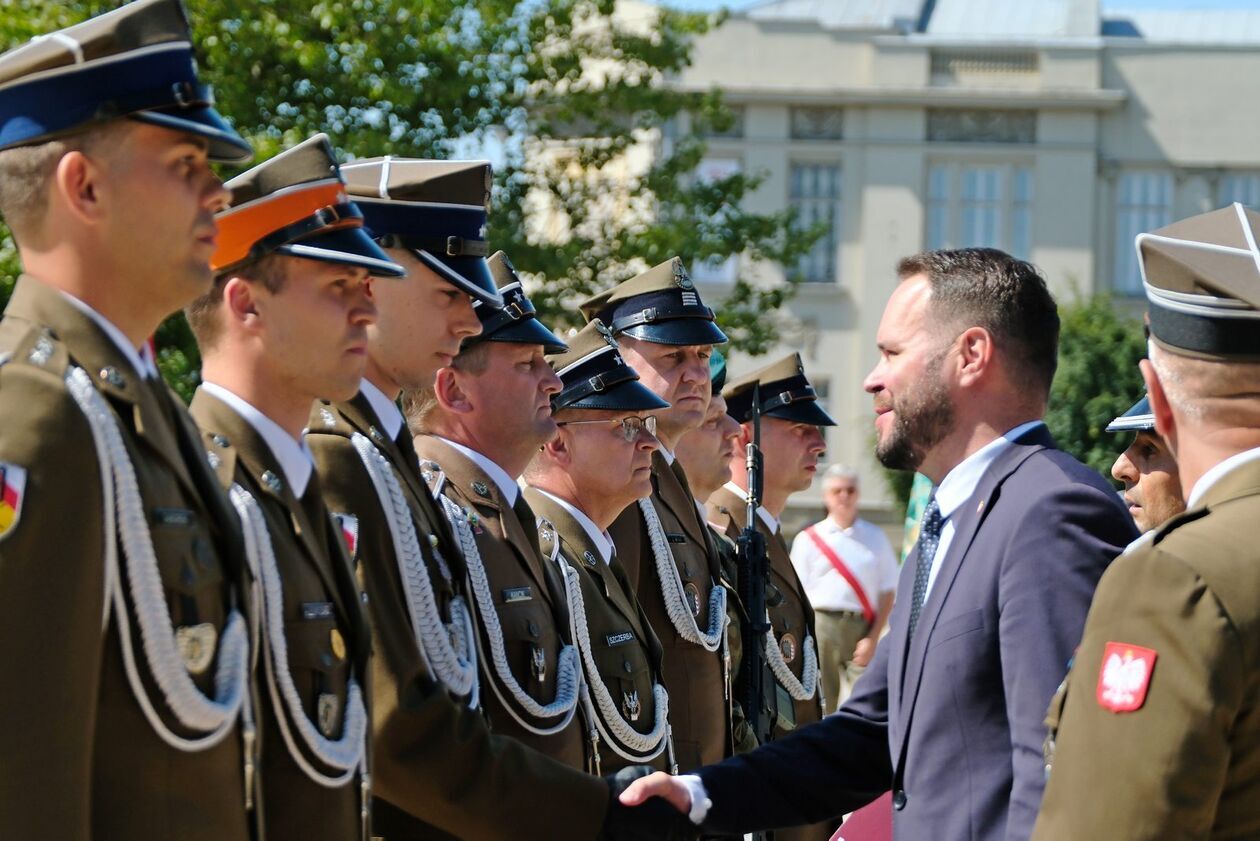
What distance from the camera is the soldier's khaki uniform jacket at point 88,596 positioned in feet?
9.02

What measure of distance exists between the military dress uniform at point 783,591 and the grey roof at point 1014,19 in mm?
33753

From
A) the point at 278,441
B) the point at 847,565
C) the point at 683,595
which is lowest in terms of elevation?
the point at 847,565

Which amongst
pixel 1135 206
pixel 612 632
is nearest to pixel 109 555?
pixel 612 632

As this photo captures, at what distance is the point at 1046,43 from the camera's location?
3900 centimetres

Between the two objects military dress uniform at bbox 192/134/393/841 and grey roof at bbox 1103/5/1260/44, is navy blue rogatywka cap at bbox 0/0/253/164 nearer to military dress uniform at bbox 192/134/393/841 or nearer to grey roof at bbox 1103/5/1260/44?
military dress uniform at bbox 192/134/393/841

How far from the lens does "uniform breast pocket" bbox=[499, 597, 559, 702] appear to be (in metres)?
4.61

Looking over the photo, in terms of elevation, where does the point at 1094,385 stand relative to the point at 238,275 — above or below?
below

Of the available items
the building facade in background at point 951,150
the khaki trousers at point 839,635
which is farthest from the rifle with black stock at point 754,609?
the building facade in background at point 951,150

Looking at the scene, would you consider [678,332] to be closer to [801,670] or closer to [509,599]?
[801,670]

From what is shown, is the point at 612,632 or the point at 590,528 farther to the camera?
the point at 590,528

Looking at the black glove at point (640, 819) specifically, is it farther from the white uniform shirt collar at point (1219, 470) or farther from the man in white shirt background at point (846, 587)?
the man in white shirt background at point (846, 587)

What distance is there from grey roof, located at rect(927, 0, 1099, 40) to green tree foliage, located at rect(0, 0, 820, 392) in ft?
66.6

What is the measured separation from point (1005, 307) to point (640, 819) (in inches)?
58.0

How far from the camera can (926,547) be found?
4348 mm
